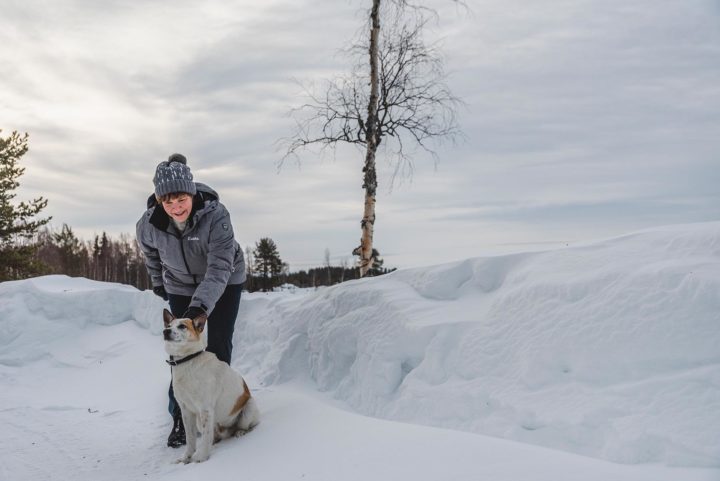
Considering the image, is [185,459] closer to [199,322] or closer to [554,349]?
[199,322]

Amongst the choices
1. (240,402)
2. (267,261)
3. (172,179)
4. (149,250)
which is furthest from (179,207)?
(267,261)

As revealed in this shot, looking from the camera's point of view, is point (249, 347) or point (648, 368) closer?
point (648, 368)

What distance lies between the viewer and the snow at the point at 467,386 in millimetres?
3168

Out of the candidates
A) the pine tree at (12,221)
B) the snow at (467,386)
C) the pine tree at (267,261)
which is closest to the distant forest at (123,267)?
the pine tree at (267,261)

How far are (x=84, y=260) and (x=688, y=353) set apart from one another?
209 ft

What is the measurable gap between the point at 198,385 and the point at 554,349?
10.0ft

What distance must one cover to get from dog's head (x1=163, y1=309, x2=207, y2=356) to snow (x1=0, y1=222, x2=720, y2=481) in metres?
0.92

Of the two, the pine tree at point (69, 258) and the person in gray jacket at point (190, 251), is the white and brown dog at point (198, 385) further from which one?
the pine tree at point (69, 258)

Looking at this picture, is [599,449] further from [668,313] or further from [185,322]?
[185,322]

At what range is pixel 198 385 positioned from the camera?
404cm

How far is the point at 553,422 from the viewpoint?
3.70m

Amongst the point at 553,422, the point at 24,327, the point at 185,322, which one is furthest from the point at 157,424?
the point at 24,327

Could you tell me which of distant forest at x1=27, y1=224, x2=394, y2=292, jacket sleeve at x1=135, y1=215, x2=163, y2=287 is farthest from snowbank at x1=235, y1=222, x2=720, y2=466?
distant forest at x1=27, y1=224, x2=394, y2=292

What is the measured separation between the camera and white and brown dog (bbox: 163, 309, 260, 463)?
13.1ft
